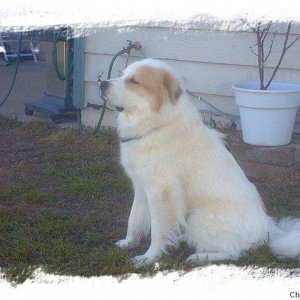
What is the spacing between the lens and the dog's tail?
322 cm

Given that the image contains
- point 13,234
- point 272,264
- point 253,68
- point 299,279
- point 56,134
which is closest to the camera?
point 299,279

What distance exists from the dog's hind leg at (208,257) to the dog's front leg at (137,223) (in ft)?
1.41

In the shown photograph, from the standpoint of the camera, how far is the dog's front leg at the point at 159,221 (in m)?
3.29

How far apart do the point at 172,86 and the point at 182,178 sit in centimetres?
49

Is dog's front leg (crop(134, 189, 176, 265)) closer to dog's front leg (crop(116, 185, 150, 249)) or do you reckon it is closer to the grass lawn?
the grass lawn

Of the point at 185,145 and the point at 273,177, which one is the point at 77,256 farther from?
the point at 273,177

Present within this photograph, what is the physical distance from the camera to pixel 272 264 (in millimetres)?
3207

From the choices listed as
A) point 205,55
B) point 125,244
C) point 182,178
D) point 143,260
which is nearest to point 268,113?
point 205,55

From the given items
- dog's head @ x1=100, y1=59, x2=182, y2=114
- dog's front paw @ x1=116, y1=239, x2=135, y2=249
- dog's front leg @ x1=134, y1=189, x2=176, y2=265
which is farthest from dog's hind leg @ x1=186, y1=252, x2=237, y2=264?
dog's head @ x1=100, y1=59, x2=182, y2=114

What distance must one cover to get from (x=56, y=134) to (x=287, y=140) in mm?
2316

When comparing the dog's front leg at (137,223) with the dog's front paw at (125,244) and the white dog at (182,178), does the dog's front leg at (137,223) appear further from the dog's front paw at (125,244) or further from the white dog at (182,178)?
the white dog at (182,178)

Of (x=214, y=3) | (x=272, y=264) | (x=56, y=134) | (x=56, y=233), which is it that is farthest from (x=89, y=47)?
(x=272, y=264)

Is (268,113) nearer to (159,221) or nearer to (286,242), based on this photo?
(286,242)

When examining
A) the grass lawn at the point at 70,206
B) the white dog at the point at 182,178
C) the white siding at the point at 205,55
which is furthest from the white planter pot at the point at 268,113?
the white dog at the point at 182,178
